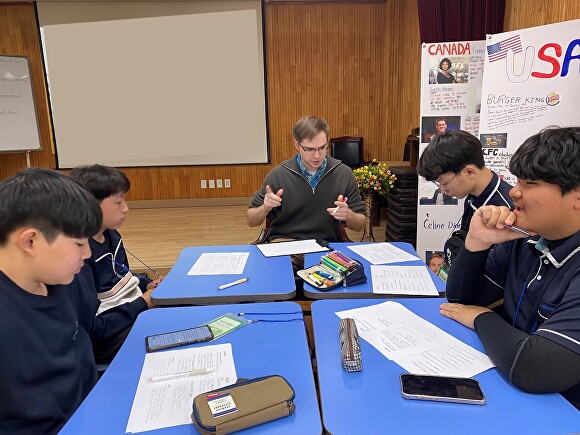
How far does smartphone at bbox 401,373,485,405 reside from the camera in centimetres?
96

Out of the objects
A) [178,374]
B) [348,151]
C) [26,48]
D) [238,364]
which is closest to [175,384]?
[178,374]

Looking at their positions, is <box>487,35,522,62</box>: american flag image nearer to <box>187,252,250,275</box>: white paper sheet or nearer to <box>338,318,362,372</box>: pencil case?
<box>187,252,250,275</box>: white paper sheet

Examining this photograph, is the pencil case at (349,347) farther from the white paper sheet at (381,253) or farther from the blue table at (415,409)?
the white paper sheet at (381,253)

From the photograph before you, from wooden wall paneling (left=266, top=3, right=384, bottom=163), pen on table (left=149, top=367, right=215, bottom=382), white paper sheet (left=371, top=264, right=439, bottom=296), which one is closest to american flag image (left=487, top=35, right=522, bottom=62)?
white paper sheet (left=371, top=264, right=439, bottom=296)

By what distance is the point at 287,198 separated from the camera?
9.12ft

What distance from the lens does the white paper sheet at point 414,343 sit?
3.58ft

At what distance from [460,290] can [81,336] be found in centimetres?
120

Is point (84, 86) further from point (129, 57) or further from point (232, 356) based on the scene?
point (232, 356)

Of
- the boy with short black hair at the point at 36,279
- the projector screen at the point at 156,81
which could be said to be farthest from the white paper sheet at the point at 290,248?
the projector screen at the point at 156,81

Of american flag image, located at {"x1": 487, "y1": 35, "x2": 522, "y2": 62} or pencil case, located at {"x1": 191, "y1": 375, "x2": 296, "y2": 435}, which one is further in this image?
american flag image, located at {"x1": 487, "y1": 35, "x2": 522, "y2": 62}

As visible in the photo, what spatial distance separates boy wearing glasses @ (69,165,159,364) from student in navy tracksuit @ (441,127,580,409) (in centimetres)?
114

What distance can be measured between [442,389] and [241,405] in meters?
0.46

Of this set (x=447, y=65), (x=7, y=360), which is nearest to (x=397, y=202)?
(x=447, y=65)

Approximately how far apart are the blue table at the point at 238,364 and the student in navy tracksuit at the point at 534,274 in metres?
0.49
